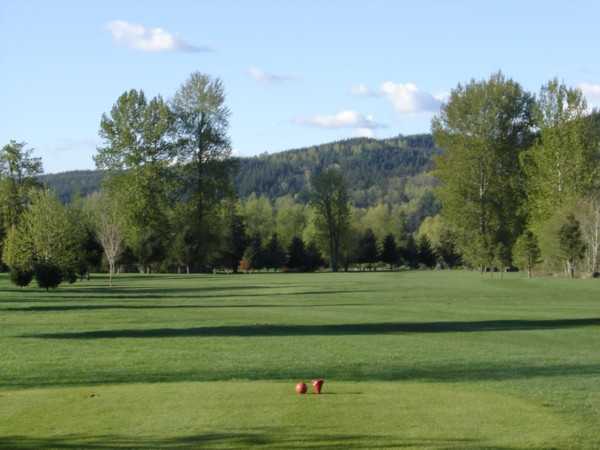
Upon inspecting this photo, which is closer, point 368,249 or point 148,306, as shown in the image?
point 148,306

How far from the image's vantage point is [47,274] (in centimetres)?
5300

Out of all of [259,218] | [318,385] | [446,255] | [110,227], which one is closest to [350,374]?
[318,385]

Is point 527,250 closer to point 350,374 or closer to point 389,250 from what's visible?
point 350,374

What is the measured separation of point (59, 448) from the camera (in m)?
8.48

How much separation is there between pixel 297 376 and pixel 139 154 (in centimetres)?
6657

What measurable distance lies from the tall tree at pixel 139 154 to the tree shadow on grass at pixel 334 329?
5332 cm

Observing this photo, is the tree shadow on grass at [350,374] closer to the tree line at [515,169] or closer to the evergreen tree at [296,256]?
the tree line at [515,169]

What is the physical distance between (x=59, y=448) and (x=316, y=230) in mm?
119124

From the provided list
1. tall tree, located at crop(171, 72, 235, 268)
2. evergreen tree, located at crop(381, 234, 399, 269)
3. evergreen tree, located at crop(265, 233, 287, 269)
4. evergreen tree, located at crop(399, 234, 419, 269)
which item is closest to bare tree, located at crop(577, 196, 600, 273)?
tall tree, located at crop(171, 72, 235, 268)

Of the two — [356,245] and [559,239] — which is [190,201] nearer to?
[559,239]

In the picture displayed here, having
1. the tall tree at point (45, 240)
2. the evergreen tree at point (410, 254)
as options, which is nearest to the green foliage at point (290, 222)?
the evergreen tree at point (410, 254)

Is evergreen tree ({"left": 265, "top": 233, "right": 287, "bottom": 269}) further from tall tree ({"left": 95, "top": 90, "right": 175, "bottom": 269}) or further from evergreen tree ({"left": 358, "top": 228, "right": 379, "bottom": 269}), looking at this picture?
tall tree ({"left": 95, "top": 90, "right": 175, "bottom": 269})

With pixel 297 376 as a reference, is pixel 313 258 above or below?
above

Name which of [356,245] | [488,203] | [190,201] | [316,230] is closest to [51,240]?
[190,201]
